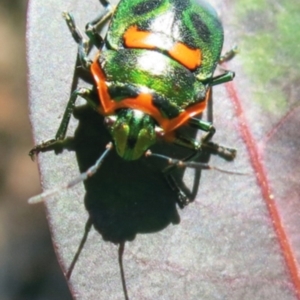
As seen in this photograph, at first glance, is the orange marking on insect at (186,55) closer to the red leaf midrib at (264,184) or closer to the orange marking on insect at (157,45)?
the orange marking on insect at (157,45)

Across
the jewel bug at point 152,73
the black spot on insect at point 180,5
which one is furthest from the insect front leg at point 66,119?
the black spot on insect at point 180,5

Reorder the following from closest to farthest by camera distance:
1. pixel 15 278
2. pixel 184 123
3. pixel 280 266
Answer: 1. pixel 280 266
2. pixel 184 123
3. pixel 15 278

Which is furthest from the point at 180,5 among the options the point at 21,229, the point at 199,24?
the point at 21,229

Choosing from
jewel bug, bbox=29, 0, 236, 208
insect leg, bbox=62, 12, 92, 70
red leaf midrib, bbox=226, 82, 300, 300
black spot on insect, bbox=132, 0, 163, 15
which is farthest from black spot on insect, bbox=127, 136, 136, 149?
black spot on insect, bbox=132, 0, 163, 15

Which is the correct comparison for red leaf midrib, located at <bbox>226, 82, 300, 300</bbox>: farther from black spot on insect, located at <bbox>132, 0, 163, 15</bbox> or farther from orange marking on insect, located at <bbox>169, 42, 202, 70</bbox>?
black spot on insect, located at <bbox>132, 0, 163, 15</bbox>

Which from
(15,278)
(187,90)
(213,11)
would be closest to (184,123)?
(187,90)

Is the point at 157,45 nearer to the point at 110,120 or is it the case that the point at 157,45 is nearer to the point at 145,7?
the point at 145,7

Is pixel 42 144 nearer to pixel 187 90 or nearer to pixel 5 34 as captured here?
pixel 187 90
